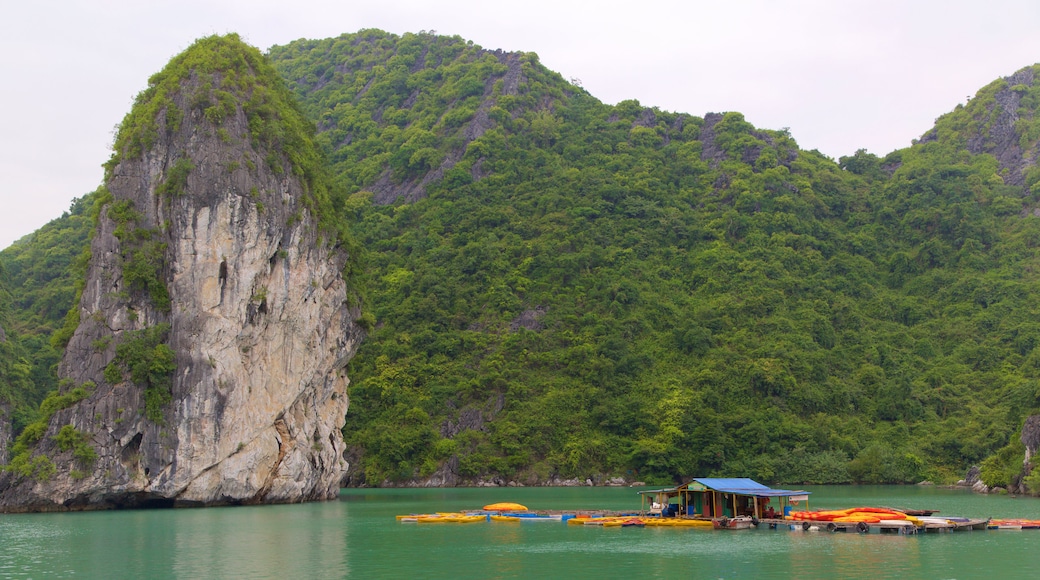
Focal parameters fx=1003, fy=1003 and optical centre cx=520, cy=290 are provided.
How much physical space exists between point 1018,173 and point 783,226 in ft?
100

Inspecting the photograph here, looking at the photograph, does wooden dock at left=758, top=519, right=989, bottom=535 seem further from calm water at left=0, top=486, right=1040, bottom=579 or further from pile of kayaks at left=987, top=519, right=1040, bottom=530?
calm water at left=0, top=486, right=1040, bottom=579

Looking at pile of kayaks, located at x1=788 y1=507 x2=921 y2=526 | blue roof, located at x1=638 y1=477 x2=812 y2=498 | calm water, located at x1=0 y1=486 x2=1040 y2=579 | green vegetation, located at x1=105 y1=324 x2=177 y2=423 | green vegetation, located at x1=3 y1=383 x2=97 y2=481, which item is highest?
green vegetation, located at x1=105 y1=324 x2=177 y2=423

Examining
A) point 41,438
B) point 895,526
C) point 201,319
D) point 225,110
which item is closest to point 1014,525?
point 895,526

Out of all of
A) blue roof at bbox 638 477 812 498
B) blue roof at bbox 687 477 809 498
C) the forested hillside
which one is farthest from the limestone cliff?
blue roof at bbox 687 477 809 498

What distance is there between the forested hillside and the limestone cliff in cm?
1009

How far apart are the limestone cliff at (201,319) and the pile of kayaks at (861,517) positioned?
30.2 metres

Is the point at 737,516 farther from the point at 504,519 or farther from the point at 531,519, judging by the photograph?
the point at 504,519

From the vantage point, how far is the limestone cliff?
52.1 metres

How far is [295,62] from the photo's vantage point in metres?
155

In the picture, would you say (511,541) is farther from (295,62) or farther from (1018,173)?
(295,62)

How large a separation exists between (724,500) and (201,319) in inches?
1146

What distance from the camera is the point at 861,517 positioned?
40.7 m

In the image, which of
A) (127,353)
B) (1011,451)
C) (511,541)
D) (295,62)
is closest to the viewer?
(511,541)

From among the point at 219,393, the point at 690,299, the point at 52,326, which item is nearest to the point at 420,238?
the point at 690,299
